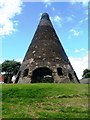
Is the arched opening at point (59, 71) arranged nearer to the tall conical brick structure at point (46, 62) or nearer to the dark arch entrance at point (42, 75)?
the tall conical brick structure at point (46, 62)

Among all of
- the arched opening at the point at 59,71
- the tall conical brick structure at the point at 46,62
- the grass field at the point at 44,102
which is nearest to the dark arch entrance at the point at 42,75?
the tall conical brick structure at the point at 46,62

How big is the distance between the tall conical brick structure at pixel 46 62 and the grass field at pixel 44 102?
33.6 ft

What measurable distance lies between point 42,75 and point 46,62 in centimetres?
146

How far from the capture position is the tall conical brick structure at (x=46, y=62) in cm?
2950

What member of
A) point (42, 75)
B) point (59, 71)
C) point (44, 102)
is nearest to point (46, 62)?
Result: point (42, 75)

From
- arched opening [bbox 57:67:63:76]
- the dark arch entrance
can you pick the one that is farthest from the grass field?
arched opening [bbox 57:67:63:76]

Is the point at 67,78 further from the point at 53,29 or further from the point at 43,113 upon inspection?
the point at 43,113

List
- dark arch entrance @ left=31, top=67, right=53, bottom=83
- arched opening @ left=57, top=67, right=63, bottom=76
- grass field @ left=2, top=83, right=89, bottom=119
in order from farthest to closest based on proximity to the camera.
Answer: arched opening @ left=57, top=67, right=63, bottom=76 < dark arch entrance @ left=31, top=67, right=53, bottom=83 < grass field @ left=2, top=83, right=89, bottom=119

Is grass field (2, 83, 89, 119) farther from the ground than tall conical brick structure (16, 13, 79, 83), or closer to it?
closer to it

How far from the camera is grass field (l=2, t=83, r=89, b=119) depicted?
11741 mm

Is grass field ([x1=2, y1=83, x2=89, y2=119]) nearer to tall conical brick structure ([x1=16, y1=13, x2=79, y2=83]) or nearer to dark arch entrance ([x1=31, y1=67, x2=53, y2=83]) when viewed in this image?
dark arch entrance ([x1=31, y1=67, x2=53, y2=83])

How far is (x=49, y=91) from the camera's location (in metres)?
18.0

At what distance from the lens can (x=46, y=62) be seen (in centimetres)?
2995

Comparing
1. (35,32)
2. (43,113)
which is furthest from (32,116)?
(35,32)
